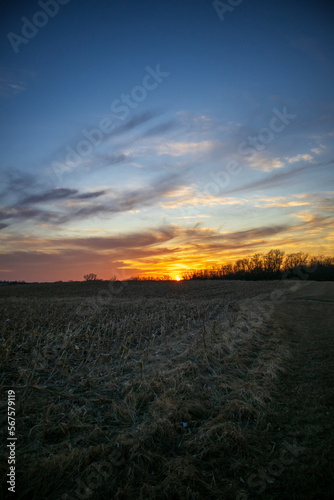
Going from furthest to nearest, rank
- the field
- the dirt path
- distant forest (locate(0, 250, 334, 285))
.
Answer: distant forest (locate(0, 250, 334, 285)) < the field < the dirt path

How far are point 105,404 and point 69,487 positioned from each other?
93.9 inches

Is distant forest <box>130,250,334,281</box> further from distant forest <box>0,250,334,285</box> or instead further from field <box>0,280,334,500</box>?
field <box>0,280,334,500</box>

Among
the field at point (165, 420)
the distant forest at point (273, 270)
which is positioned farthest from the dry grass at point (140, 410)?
the distant forest at point (273, 270)

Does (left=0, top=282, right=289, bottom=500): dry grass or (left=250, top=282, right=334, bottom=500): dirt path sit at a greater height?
(left=0, top=282, right=289, bottom=500): dry grass

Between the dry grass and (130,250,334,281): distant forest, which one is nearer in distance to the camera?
the dry grass

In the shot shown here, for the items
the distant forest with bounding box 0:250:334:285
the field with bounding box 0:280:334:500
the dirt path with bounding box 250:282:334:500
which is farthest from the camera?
the distant forest with bounding box 0:250:334:285

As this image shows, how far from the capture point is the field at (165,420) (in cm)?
428
